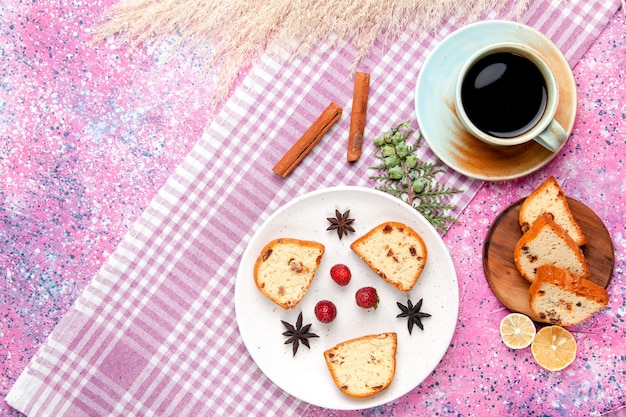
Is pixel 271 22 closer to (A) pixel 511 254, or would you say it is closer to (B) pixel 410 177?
→ (B) pixel 410 177

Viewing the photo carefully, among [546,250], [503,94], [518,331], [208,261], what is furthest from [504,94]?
[208,261]

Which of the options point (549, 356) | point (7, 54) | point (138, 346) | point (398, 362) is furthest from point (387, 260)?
point (7, 54)

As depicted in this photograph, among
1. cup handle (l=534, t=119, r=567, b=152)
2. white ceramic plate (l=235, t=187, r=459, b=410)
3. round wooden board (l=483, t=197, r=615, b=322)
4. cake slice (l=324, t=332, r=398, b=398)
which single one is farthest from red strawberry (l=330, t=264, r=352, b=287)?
cup handle (l=534, t=119, r=567, b=152)

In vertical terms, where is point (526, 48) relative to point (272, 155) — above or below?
above

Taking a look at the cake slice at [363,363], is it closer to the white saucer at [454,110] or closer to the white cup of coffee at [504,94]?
the white saucer at [454,110]

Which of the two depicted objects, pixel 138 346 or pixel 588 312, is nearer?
pixel 588 312

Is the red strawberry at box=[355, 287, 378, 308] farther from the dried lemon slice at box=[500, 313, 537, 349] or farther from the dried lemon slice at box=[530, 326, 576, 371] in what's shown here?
the dried lemon slice at box=[530, 326, 576, 371]

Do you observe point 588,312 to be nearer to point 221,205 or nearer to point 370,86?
point 370,86
